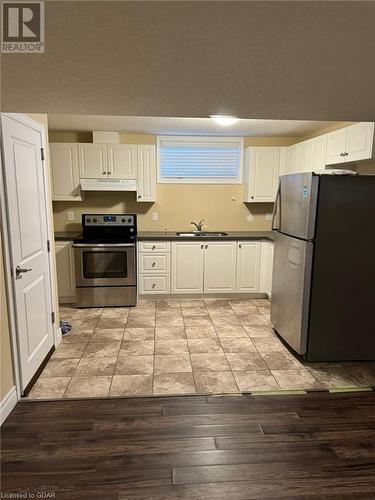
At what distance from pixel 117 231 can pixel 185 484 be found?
3.22 metres

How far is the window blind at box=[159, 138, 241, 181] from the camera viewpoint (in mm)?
4719

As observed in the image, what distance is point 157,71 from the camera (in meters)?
1.44

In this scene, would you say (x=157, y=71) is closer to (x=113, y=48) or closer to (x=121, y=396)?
(x=113, y=48)

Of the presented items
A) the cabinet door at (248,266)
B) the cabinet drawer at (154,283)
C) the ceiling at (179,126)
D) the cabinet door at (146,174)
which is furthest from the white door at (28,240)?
the cabinet door at (248,266)

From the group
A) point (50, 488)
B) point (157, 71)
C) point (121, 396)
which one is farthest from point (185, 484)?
point (157, 71)

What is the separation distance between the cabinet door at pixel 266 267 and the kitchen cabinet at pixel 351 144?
1.36 metres

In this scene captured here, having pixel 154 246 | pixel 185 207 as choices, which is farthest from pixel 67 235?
pixel 185 207

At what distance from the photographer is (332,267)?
2723mm

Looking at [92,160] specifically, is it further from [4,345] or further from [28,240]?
[4,345]

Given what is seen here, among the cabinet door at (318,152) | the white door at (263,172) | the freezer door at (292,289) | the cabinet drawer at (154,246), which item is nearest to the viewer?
the freezer door at (292,289)

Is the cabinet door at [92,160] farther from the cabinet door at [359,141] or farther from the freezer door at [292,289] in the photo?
the cabinet door at [359,141]

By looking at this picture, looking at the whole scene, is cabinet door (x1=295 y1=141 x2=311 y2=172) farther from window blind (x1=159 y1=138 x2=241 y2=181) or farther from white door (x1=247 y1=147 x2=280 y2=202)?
window blind (x1=159 y1=138 x2=241 y2=181)

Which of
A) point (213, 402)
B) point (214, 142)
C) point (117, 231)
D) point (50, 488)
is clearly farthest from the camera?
point (214, 142)

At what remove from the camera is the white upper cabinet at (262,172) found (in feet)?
14.9
